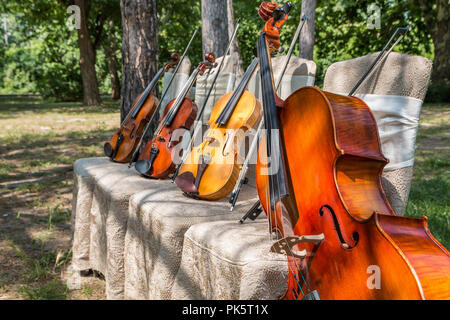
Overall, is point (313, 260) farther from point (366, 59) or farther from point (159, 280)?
point (366, 59)

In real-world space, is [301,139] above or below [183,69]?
below

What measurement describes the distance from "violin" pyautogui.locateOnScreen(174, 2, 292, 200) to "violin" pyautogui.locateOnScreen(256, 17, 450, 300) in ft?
1.51

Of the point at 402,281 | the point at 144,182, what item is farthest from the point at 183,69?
the point at 402,281

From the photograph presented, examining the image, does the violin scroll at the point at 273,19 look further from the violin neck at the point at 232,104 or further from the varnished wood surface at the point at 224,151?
the varnished wood surface at the point at 224,151

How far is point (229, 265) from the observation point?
4.35 ft

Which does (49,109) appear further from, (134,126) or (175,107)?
(175,107)

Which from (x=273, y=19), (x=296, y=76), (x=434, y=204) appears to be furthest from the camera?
(x=434, y=204)

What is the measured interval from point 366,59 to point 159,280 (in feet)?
4.17

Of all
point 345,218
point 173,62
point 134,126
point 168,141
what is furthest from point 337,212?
point 173,62

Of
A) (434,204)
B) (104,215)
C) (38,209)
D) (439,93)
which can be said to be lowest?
(38,209)

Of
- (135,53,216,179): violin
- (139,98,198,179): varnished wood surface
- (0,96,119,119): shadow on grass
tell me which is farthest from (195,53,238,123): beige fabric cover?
(0,96,119,119): shadow on grass

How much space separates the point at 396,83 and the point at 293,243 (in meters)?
0.81

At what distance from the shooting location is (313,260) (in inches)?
44.7

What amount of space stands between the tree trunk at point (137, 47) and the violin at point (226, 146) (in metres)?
1.55
